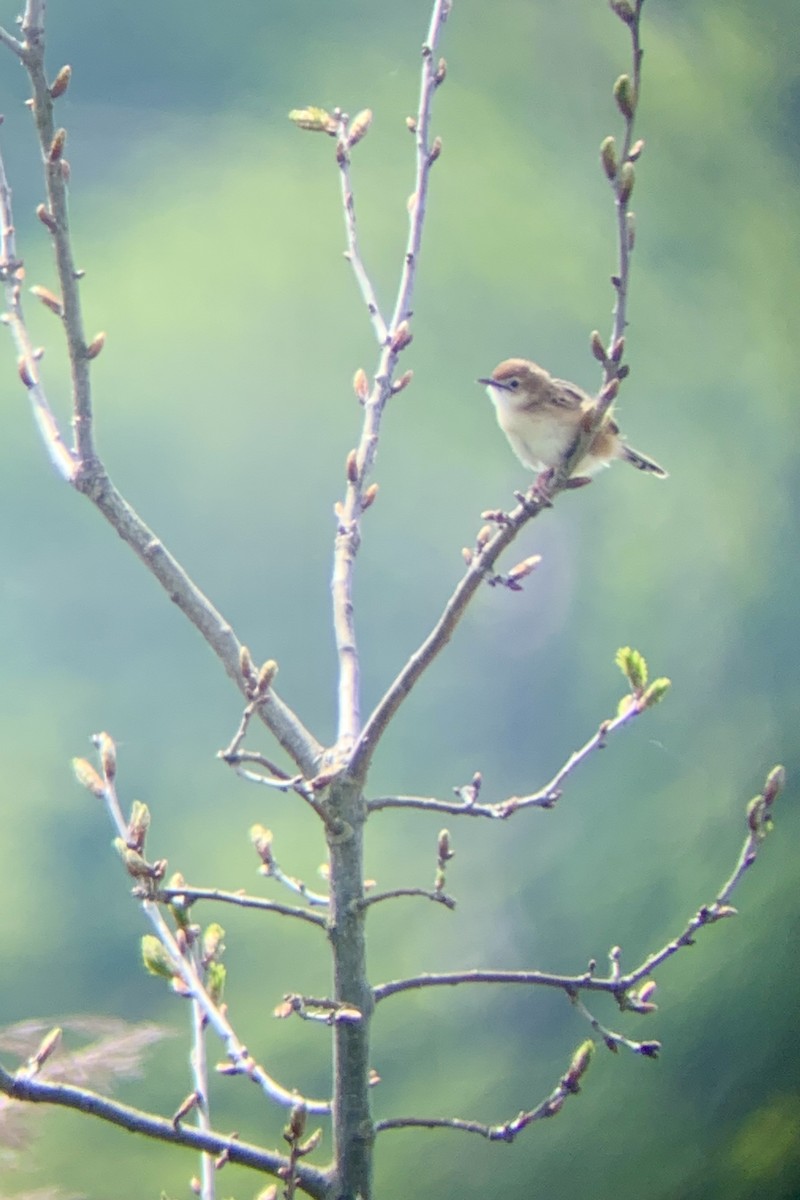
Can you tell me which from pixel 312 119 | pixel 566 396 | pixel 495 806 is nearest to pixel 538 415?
pixel 566 396

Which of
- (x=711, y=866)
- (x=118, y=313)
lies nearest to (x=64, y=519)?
(x=118, y=313)

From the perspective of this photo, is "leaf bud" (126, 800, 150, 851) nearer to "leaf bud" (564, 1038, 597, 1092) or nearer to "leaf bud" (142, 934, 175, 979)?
"leaf bud" (142, 934, 175, 979)

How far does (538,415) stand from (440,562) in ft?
0.97

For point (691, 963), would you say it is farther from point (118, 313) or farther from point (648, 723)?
point (118, 313)

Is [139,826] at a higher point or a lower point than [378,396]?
lower

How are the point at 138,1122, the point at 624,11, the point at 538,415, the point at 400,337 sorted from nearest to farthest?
1. the point at 624,11
2. the point at 138,1122
3. the point at 400,337
4. the point at 538,415

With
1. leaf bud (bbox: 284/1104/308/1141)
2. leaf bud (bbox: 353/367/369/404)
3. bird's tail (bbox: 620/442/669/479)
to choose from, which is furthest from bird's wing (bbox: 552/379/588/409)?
leaf bud (bbox: 284/1104/308/1141)

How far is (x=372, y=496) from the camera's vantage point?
1254 millimetres

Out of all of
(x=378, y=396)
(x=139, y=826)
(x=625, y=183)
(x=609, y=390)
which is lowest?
(x=139, y=826)

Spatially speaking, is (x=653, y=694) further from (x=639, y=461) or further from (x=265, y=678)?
(x=639, y=461)

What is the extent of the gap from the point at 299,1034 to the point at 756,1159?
0.71m

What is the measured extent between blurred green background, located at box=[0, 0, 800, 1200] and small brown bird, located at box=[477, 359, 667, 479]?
19cm

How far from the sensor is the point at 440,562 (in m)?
1.74

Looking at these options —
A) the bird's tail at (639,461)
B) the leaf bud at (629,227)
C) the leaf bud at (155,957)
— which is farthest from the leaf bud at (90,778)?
the bird's tail at (639,461)
